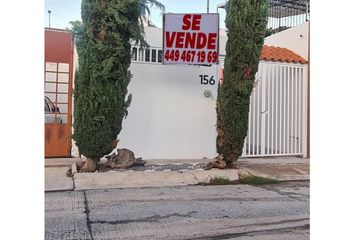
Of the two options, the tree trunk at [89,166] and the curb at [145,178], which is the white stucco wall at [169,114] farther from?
the curb at [145,178]

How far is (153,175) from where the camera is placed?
7086mm

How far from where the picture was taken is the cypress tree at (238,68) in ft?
24.3

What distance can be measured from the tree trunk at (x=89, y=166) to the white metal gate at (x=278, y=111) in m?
3.96

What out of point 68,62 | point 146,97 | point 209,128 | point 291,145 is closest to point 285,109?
point 291,145

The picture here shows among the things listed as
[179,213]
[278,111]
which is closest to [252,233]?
[179,213]

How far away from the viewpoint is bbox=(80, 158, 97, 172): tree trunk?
7117mm

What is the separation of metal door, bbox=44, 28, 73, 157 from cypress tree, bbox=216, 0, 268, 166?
11.9 ft

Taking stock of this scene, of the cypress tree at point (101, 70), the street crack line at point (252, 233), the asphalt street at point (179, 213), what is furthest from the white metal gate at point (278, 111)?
the street crack line at point (252, 233)

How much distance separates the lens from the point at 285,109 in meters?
9.67

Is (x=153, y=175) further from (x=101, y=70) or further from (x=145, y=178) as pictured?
(x=101, y=70)
